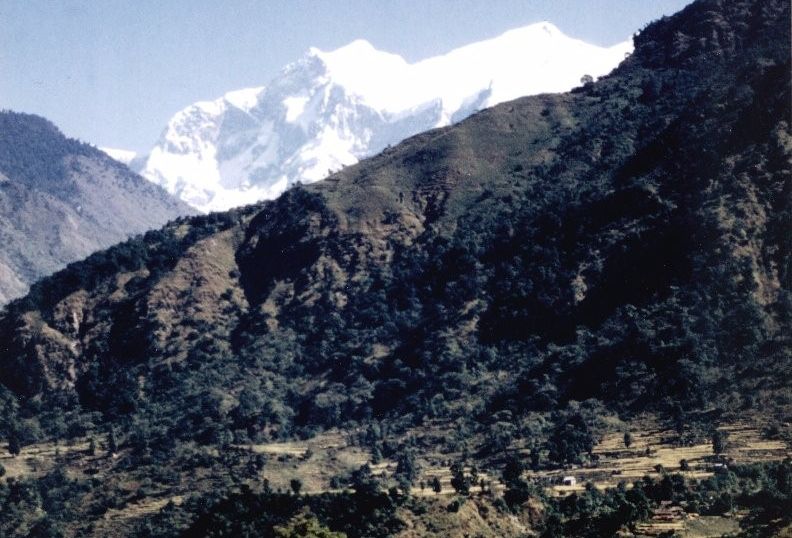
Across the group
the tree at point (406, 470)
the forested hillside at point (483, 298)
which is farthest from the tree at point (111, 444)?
the tree at point (406, 470)

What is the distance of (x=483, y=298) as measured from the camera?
14588 cm

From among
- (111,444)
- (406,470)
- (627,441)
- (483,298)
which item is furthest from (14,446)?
(627,441)

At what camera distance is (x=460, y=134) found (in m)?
193

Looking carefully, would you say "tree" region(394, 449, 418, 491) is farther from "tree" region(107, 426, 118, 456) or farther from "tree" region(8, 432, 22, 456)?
"tree" region(8, 432, 22, 456)

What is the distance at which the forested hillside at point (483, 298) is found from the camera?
4587 inches

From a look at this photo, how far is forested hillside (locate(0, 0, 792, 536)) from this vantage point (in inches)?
4587

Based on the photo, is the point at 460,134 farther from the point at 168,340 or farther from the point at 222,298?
the point at 168,340

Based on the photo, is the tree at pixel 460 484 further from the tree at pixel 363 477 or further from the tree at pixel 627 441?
the tree at pixel 627 441

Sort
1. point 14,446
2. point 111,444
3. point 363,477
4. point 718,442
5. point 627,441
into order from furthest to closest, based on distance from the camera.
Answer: point 14,446 < point 111,444 < point 363,477 < point 627,441 < point 718,442

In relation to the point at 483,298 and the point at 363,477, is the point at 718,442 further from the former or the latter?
the point at 483,298

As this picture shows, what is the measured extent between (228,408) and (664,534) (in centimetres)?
7748

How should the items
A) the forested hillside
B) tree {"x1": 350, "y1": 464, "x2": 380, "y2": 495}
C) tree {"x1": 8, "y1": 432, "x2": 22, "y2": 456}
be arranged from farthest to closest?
tree {"x1": 8, "y1": 432, "x2": 22, "y2": 456}, the forested hillside, tree {"x1": 350, "y1": 464, "x2": 380, "y2": 495}

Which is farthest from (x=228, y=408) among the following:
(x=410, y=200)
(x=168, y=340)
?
(x=410, y=200)

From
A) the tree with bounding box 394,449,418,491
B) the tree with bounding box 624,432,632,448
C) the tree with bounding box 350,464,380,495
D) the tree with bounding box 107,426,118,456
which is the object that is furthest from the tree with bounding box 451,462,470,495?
the tree with bounding box 107,426,118,456
